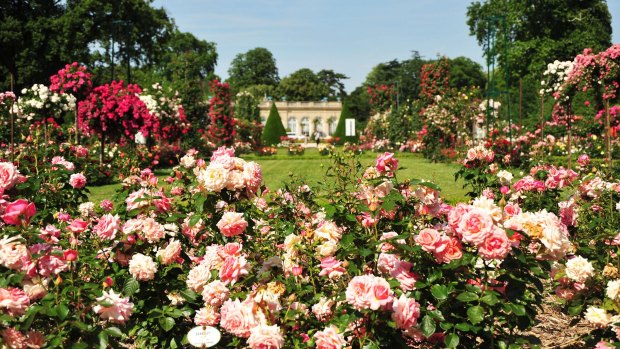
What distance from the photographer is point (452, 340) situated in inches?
85.8

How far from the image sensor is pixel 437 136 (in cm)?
1872

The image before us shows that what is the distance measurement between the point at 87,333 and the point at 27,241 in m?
0.46

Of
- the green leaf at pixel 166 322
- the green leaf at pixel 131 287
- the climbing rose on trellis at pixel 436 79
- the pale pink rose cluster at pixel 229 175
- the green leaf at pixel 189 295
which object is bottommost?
the green leaf at pixel 166 322

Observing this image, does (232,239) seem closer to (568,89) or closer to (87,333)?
(87,333)

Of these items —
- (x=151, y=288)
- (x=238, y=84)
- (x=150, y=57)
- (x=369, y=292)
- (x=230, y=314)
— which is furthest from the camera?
(x=238, y=84)

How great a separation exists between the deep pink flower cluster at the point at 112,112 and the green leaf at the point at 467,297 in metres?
12.3

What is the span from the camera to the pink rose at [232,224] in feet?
8.29

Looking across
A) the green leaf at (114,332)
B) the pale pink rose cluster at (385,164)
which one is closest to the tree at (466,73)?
the pale pink rose cluster at (385,164)

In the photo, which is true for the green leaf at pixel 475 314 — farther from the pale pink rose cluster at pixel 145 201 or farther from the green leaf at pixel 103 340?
the pale pink rose cluster at pixel 145 201

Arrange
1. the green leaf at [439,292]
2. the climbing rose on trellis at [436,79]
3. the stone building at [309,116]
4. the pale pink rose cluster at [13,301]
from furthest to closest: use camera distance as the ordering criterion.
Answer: the stone building at [309,116], the climbing rose on trellis at [436,79], the green leaf at [439,292], the pale pink rose cluster at [13,301]

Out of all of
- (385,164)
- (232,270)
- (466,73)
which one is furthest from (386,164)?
(466,73)

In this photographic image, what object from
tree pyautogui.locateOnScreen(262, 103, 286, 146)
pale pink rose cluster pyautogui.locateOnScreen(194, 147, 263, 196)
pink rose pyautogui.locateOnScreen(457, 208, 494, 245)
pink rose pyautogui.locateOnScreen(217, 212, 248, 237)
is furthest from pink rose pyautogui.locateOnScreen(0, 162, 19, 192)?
tree pyautogui.locateOnScreen(262, 103, 286, 146)

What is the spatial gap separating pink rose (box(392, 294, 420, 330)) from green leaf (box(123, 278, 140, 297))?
1075mm

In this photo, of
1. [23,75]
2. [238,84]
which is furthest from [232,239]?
[238,84]
